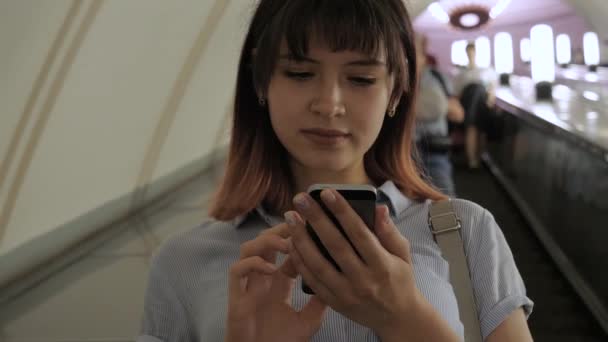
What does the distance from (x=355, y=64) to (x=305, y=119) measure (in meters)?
0.18

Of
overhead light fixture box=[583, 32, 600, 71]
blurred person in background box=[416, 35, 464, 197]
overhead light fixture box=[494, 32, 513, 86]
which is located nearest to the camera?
blurred person in background box=[416, 35, 464, 197]

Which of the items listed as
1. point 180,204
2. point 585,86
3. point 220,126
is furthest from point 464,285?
point 585,86

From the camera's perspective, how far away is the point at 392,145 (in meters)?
2.24

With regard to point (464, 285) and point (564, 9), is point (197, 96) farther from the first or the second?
point (564, 9)

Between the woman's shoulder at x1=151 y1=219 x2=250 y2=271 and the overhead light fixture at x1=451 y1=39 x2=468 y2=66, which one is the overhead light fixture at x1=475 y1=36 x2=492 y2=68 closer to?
the overhead light fixture at x1=451 y1=39 x2=468 y2=66

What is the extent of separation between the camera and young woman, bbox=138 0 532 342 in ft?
5.15

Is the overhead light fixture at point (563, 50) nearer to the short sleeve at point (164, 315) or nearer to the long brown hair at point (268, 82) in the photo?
the long brown hair at point (268, 82)

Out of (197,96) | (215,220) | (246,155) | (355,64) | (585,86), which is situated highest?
(355,64)

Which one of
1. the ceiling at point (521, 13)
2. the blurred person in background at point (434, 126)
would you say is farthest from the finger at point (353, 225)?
the ceiling at point (521, 13)

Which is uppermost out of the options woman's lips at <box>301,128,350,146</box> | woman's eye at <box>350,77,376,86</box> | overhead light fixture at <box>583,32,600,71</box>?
woman's eye at <box>350,77,376,86</box>

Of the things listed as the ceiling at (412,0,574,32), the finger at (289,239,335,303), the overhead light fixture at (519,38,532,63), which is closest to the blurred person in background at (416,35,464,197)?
the finger at (289,239,335,303)

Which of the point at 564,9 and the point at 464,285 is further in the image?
the point at 564,9

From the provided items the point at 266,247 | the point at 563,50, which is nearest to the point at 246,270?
the point at 266,247

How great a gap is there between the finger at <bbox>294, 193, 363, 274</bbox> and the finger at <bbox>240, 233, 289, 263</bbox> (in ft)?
0.45
